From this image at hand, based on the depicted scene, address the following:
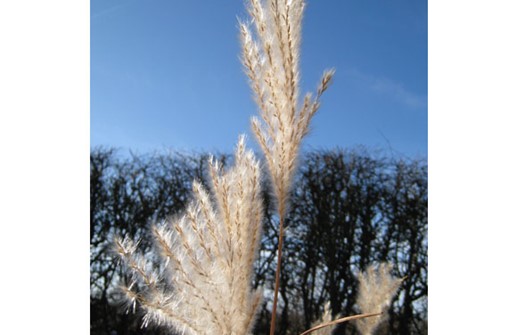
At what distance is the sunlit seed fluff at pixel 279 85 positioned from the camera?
0.72m

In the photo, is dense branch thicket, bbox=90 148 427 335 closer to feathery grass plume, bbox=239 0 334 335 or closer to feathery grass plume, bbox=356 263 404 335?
feathery grass plume, bbox=356 263 404 335

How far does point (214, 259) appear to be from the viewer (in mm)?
733

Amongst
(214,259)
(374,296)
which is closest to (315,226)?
(374,296)

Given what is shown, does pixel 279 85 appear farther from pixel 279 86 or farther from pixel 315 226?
pixel 315 226

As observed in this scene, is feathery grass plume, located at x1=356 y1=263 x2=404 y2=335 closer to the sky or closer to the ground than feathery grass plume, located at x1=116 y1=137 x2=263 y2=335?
closer to the ground

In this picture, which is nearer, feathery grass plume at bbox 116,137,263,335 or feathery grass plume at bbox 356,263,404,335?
feathery grass plume at bbox 116,137,263,335

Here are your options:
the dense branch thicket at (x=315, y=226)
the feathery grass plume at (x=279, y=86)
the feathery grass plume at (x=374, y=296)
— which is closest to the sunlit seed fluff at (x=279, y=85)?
the feathery grass plume at (x=279, y=86)

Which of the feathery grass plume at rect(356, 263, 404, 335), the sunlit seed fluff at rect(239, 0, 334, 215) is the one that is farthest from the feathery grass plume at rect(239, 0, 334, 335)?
the feathery grass plume at rect(356, 263, 404, 335)

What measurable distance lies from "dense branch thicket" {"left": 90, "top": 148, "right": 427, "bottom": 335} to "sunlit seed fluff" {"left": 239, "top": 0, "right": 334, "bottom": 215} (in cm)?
236

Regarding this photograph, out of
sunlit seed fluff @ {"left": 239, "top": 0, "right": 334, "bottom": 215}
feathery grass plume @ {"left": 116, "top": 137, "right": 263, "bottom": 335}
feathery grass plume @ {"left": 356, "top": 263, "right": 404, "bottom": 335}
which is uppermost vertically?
sunlit seed fluff @ {"left": 239, "top": 0, "right": 334, "bottom": 215}

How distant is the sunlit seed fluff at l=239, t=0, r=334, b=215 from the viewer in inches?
28.3
